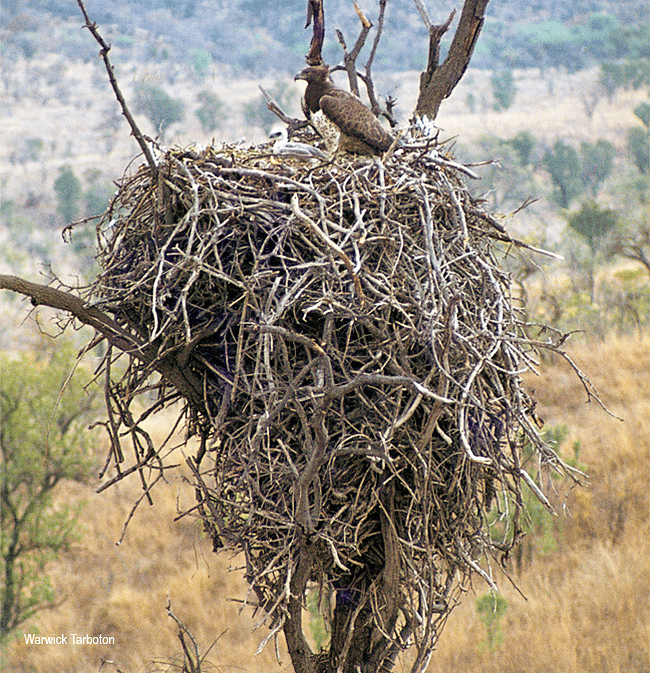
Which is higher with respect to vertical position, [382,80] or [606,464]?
[382,80]

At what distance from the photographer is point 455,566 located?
2.59m

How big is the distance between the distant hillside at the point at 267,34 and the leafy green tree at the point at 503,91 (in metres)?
5.32

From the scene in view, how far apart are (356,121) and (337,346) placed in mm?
1035

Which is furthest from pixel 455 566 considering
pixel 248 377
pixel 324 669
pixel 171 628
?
pixel 171 628

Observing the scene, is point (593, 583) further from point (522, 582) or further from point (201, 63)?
point (201, 63)

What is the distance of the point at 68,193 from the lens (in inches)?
1414

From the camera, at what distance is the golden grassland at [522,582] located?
6543mm

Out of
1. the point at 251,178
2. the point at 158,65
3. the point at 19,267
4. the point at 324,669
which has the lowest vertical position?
the point at 324,669

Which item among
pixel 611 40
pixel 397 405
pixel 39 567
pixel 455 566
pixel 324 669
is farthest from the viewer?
pixel 611 40

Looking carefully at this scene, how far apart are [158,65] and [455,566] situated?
48.3m

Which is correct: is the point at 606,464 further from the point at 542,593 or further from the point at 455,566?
the point at 455,566

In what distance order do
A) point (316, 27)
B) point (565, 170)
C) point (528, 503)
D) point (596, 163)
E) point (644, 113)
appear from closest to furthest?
point (316, 27), point (528, 503), point (565, 170), point (596, 163), point (644, 113)

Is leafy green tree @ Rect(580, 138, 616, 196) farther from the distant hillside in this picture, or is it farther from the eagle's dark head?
the eagle's dark head

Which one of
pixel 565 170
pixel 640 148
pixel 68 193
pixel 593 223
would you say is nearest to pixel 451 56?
pixel 593 223
